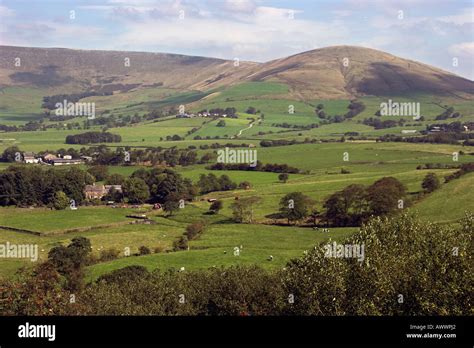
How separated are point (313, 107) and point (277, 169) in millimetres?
101135

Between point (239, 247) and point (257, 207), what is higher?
point (257, 207)

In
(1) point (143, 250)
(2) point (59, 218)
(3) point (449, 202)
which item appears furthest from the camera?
(2) point (59, 218)

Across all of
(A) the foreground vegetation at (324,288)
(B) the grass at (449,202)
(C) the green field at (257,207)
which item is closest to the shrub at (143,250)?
(C) the green field at (257,207)

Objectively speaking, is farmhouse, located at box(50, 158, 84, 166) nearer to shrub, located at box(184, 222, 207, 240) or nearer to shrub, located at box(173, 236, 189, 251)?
shrub, located at box(184, 222, 207, 240)

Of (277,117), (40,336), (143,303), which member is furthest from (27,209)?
(277,117)

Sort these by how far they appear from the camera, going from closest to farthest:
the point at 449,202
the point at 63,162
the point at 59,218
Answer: the point at 449,202, the point at 59,218, the point at 63,162

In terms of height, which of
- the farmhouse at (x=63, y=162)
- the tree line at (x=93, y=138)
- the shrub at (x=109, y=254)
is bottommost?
the shrub at (x=109, y=254)

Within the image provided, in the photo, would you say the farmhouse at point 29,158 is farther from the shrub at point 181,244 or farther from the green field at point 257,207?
the shrub at point 181,244

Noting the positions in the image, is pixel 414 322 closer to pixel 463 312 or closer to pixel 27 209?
pixel 463 312

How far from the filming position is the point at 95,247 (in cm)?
4934

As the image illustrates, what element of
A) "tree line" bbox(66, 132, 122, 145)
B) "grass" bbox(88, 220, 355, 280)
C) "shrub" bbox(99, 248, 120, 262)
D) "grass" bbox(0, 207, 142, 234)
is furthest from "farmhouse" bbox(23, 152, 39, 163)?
"shrub" bbox(99, 248, 120, 262)

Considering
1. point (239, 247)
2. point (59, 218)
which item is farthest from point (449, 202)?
point (59, 218)

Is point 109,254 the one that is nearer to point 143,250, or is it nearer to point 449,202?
point 143,250

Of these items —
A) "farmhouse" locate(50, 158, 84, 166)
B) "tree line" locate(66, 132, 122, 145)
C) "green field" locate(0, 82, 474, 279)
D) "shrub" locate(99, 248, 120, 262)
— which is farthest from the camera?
"tree line" locate(66, 132, 122, 145)
